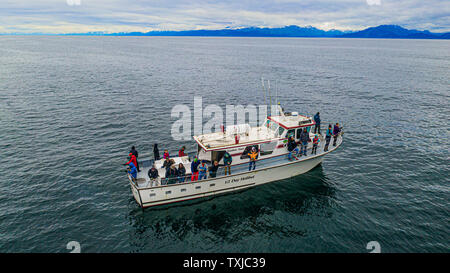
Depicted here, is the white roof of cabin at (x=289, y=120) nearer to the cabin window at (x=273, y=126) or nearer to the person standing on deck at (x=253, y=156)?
the cabin window at (x=273, y=126)

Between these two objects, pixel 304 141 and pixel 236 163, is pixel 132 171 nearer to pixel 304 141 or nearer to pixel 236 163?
pixel 236 163

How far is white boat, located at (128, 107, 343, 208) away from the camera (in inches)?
630

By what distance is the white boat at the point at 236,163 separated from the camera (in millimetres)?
16000

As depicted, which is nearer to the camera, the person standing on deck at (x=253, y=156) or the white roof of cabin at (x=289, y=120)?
the person standing on deck at (x=253, y=156)

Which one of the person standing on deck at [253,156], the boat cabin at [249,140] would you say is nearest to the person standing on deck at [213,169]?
the boat cabin at [249,140]

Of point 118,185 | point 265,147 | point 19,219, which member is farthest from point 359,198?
point 19,219

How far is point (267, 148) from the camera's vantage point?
18359mm

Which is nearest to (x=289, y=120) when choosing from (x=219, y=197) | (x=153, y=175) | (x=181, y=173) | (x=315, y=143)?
(x=315, y=143)

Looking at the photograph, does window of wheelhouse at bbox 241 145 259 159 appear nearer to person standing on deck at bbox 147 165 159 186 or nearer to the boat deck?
the boat deck

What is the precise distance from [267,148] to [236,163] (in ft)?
8.64

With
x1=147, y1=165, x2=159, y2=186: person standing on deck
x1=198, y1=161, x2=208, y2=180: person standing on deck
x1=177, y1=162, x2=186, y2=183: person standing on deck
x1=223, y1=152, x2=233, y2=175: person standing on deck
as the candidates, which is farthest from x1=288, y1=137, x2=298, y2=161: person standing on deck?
x1=147, y1=165, x2=159, y2=186: person standing on deck
